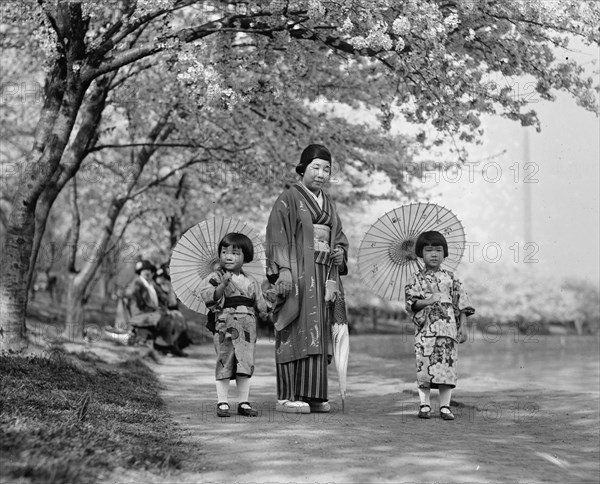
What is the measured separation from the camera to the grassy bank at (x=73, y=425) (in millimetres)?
4301

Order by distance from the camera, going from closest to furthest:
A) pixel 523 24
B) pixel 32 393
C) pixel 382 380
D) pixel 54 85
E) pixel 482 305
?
1. pixel 32 393
2. pixel 523 24
3. pixel 54 85
4. pixel 382 380
5. pixel 482 305

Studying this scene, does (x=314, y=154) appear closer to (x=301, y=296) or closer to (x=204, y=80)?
(x=301, y=296)

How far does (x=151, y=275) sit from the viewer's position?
17.4 m

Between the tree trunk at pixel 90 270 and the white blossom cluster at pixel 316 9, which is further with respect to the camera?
the tree trunk at pixel 90 270

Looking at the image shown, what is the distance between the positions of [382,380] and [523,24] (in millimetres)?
5638

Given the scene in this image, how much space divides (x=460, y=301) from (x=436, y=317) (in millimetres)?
288

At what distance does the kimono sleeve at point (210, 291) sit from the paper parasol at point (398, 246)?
60.4 inches

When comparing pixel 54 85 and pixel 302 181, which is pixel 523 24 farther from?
pixel 54 85

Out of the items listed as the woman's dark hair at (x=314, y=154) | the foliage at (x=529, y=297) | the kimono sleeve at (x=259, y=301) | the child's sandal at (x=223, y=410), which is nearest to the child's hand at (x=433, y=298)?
the kimono sleeve at (x=259, y=301)

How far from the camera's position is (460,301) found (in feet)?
25.2

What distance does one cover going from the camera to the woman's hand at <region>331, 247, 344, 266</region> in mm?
7730

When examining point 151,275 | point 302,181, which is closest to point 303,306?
point 302,181

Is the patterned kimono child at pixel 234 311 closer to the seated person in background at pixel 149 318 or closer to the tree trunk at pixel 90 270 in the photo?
the seated person in background at pixel 149 318

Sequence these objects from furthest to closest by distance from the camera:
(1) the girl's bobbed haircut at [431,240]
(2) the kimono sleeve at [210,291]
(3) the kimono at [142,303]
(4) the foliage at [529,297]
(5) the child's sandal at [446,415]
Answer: (4) the foliage at [529,297]
(3) the kimono at [142,303]
(1) the girl's bobbed haircut at [431,240]
(2) the kimono sleeve at [210,291]
(5) the child's sandal at [446,415]
